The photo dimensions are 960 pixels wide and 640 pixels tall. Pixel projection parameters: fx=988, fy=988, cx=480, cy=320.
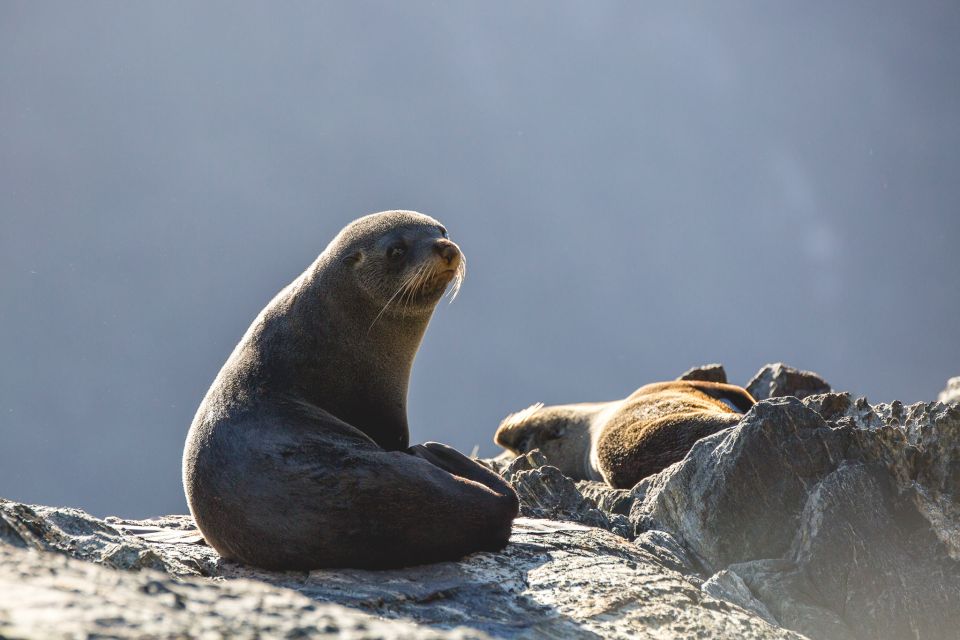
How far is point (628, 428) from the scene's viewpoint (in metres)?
11.0

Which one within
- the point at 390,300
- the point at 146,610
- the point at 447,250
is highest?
the point at 447,250

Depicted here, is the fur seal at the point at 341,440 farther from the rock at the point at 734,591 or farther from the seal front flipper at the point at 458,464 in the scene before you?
the rock at the point at 734,591

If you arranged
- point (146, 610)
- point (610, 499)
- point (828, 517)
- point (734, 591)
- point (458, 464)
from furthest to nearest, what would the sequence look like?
point (610, 499) < point (458, 464) < point (828, 517) < point (734, 591) < point (146, 610)

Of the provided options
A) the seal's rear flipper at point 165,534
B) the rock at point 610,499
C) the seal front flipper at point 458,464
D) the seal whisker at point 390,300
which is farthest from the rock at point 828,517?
the seal's rear flipper at point 165,534

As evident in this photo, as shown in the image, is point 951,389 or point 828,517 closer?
point 828,517

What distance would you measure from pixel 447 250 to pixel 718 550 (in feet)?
9.20

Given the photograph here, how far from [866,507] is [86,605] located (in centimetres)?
524

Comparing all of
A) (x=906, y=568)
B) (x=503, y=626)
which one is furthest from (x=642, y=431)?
(x=503, y=626)

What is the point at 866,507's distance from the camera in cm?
629

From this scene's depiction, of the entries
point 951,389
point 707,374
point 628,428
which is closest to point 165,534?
point 628,428

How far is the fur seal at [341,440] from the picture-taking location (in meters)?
5.64

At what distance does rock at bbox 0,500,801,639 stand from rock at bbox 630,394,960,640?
724 mm

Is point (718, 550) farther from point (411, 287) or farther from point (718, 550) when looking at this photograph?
point (411, 287)

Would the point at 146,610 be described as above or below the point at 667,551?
below
